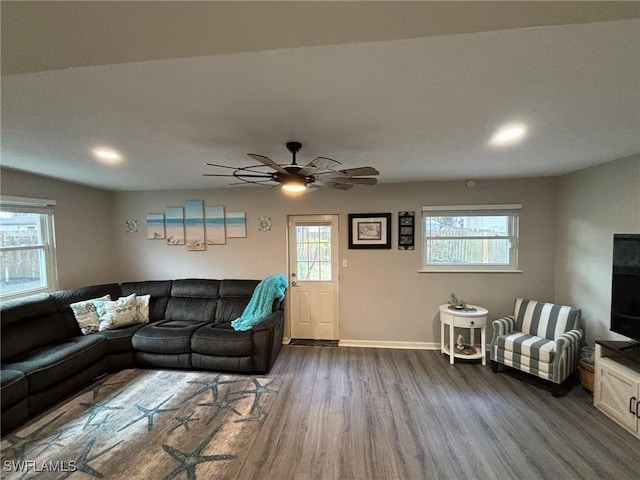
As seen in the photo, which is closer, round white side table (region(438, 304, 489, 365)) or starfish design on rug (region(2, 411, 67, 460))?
starfish design on rug (region(2, 411, 67, 460))

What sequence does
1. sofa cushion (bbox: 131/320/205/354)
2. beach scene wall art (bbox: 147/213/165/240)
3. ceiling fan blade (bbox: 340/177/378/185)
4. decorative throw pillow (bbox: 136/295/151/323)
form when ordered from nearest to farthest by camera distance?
ceiling fan blade (bbox: 340/177/378/185)
sofa cushion (bbox: 131/320/205/354)
decorative throw pillow (bbox: 136/295/151/323)
beach scene wall art (bbox: 147/213/165/240)

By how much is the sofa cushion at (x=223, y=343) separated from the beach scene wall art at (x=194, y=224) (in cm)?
156

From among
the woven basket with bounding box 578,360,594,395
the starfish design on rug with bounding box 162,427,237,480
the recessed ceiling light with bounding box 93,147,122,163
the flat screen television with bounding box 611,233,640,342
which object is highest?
the recessed ceiling light with bounding box 93,147,122,163

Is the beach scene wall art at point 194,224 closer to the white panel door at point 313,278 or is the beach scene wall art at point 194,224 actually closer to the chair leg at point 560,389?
the white panel door at point 313,278

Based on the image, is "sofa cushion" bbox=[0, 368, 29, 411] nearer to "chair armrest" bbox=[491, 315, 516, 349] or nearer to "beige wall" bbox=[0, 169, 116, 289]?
"beige wall" bbox=[0, 169, 116, 289]

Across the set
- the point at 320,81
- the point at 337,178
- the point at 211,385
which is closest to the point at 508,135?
the point at 337,178

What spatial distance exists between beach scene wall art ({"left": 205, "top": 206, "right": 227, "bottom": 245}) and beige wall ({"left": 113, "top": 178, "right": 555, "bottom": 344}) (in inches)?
3.6

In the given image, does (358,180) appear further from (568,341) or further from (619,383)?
(619,383)

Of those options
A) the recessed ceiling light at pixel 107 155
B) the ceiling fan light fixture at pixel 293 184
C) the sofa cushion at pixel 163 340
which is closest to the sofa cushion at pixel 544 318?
the ceiling fan light fixture at pixel 293 184

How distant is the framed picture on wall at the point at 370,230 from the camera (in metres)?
3.90

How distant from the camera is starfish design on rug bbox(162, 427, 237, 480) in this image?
1.83 metres

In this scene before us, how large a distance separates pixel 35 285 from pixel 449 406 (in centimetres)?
497

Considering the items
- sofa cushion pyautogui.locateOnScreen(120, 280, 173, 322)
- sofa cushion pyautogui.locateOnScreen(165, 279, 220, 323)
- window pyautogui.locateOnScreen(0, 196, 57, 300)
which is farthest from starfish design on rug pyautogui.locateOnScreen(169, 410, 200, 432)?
window pyautogui.locateOnScreen(0, 196, 57, 300)

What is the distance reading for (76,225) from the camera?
389cm
